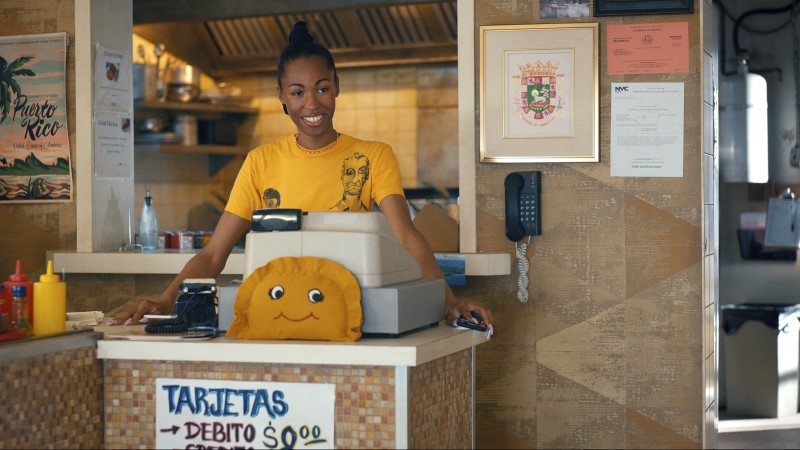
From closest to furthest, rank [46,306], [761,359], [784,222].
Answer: [46,306], [761,359], [784,222]

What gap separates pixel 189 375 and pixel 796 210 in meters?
4.74

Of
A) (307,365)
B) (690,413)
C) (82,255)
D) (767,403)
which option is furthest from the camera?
(767,403)

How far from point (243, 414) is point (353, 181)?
96 centimetres

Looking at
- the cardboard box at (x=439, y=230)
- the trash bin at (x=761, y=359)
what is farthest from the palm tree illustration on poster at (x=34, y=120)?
the trash bin at (x=761, y=359)

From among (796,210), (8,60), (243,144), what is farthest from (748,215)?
(8,60)

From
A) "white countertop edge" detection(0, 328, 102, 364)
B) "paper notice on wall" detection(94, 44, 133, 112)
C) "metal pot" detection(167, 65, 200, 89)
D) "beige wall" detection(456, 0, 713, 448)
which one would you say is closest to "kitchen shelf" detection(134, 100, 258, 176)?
"metal pot" detection(167, 65, 200, 89)

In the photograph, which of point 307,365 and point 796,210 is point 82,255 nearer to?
point 307,365

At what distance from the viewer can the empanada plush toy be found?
2.40 meters

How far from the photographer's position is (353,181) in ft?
10.4

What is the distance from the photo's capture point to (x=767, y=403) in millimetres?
5941

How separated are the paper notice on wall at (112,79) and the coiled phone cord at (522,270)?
189 cm

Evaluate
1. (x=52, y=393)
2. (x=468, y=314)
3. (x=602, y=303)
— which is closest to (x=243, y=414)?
(x=52, y=393)

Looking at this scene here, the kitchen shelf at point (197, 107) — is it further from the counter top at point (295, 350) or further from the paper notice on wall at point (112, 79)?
the counter top at point (295, 350)

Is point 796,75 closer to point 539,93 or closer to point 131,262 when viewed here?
point 539,93
